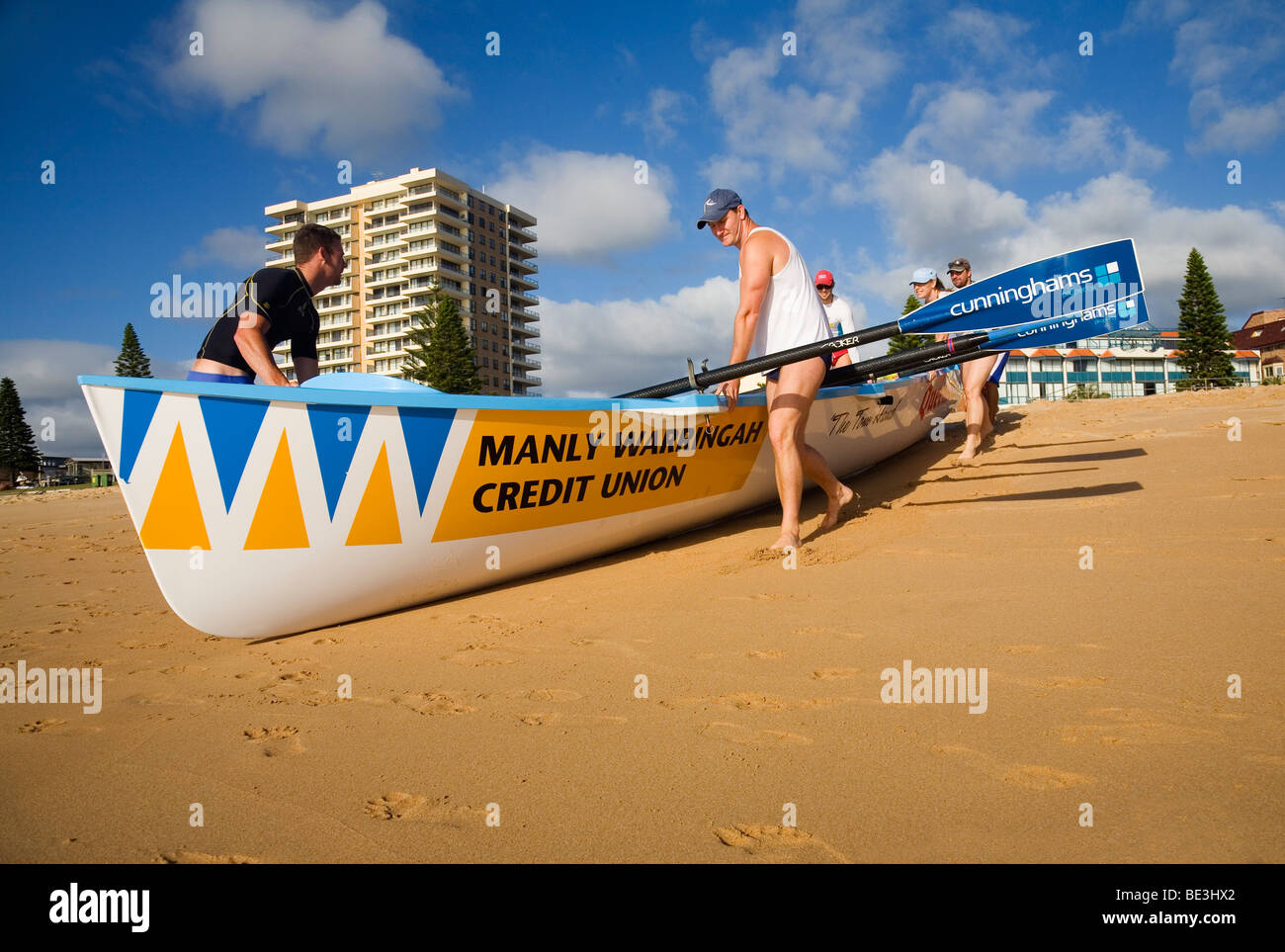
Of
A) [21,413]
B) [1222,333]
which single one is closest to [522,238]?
[21,413]

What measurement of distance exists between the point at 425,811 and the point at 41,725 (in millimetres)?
1504

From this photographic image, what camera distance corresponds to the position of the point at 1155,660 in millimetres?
2186

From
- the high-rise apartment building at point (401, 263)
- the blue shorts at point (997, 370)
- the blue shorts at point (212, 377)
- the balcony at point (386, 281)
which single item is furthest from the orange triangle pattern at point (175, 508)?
the balcony at point (386, 281)

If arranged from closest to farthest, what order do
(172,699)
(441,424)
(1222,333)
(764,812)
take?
1. (764,812)
2. (172,699)
3. (441,424)
4. (1222,333)

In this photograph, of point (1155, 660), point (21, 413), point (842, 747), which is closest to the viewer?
point (842, 747)

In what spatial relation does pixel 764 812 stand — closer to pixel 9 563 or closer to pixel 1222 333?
pixel 9 563

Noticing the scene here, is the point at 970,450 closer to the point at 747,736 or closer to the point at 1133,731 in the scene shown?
the point at 1133,731

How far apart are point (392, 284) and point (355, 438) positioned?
7673cm

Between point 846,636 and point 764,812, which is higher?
point 846,636

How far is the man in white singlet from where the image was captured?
4238 millimetres

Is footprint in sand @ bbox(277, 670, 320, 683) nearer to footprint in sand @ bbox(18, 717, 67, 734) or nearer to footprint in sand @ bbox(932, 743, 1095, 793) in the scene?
footprint in sand @ bbox(18, 717, 67, 734)

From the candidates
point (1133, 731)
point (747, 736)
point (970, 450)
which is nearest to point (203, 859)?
point (747, 736)

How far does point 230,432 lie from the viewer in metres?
2.99
